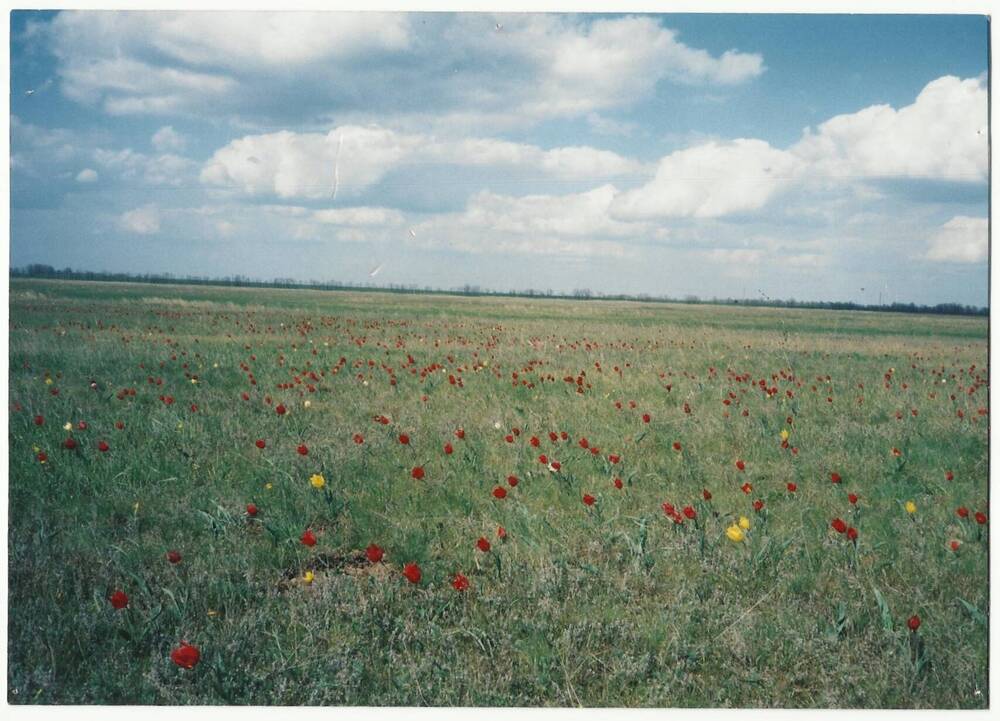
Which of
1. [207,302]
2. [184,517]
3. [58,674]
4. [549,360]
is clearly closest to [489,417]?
[549,360]

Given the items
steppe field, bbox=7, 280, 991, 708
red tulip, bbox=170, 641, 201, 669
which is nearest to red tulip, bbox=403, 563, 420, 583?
steppe field, bbox=7, 280, 991, 708

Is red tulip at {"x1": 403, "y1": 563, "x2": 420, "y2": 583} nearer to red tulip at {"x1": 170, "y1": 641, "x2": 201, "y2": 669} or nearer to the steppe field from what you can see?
the steppe field

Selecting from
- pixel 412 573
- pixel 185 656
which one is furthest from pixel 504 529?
pixel 185 656

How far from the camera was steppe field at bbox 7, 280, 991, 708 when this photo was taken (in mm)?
2611

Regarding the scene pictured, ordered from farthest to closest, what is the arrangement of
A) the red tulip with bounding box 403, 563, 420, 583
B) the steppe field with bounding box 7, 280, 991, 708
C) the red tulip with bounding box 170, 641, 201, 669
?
the red tulip with bounding box 403, 563, 420, 583, the steppe field with bounding box 7, 280, 991, 708, the red tulip with bounding box 170, 641, 201, 669

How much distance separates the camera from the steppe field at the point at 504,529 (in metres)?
2.61

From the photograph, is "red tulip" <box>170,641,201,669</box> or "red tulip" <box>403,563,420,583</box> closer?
"red tulip" <box>170,641,201,669</box>

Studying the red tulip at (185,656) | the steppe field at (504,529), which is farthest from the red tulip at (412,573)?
the red tulip at (185,656)

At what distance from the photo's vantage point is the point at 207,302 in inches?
450

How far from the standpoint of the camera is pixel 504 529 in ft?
11.1

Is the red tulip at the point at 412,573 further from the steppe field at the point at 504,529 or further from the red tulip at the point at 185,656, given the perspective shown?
the red tulip at the point at 185,656

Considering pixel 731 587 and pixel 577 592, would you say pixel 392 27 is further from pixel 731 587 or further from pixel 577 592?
pixel 731 587

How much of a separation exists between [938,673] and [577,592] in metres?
1.49

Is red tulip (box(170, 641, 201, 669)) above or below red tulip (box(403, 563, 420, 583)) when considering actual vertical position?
below
